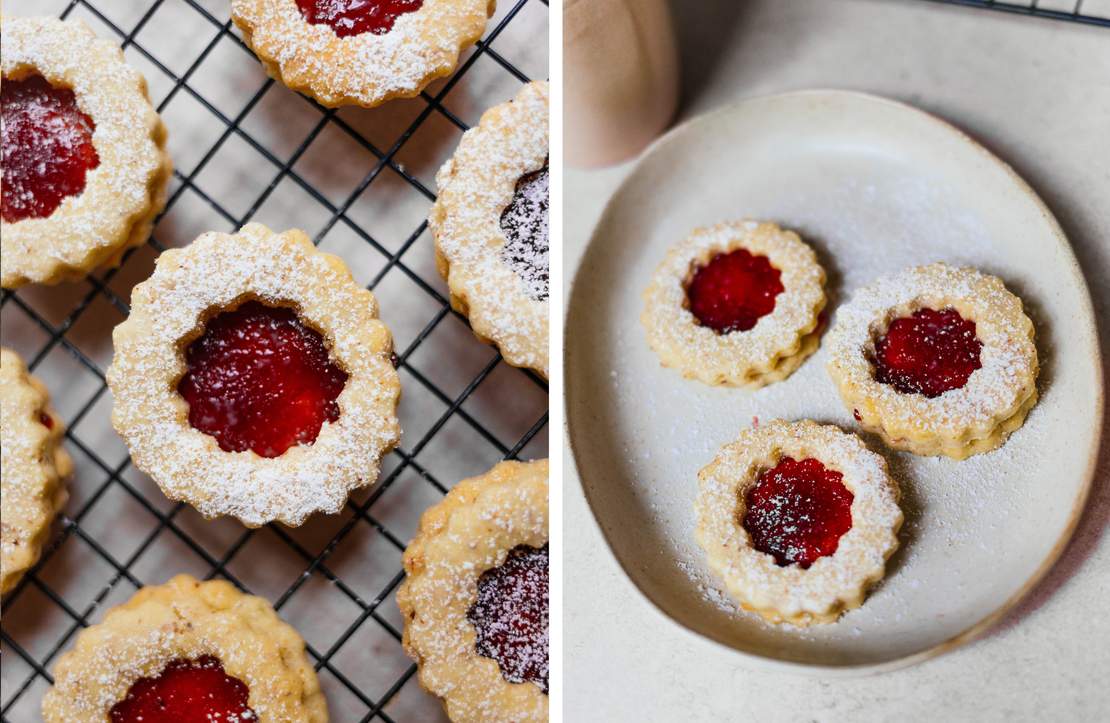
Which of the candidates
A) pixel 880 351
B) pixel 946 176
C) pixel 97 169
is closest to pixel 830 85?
pixel 946 176

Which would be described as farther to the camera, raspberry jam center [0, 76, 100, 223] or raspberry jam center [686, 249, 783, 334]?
raspberry jam center [686, 249, 783, 334]

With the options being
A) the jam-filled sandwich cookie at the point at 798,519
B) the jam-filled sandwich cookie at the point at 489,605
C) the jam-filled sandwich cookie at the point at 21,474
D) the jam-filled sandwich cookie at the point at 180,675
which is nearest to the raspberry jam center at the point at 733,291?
the jam-filled sandwich cookie at the point at 798,519

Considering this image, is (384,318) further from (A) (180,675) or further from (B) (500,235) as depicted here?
(A) (180,675)

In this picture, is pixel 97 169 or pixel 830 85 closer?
pixel 97 169

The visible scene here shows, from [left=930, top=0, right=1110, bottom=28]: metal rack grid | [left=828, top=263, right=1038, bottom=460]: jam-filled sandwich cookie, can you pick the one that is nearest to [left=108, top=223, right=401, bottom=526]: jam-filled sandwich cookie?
[left=828, top=263, right=1038, bottom=460]: jam-filled sandwich cookie

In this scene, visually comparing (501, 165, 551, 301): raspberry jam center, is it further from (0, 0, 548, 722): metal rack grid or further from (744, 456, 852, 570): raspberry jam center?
(744, 456, 852, 570): raspberry jam center

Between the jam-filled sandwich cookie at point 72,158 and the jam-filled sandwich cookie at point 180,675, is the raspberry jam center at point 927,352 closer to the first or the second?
the jam-filled sandwich cookie at point 180,675

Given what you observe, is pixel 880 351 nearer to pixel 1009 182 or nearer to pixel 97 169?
pixel 1009 182
